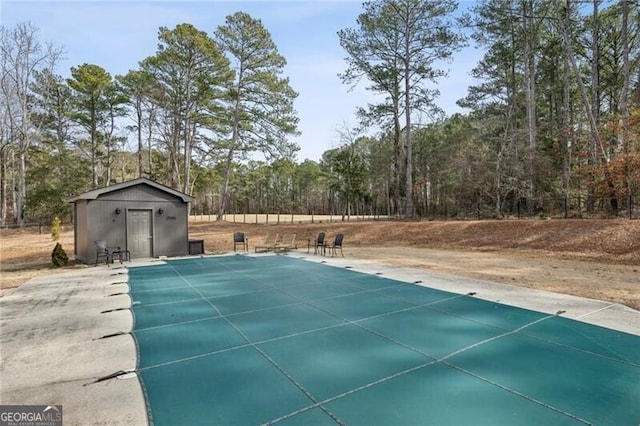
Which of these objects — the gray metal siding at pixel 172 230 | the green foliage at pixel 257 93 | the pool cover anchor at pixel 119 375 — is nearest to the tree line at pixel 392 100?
the green foliage at pixel 257 93

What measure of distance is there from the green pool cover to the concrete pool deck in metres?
0.24

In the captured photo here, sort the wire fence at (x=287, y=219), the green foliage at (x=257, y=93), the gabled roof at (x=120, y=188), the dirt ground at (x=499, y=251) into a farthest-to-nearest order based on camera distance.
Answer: the wire fence at (x=287, y=219), the green foliage at (x=257, y=93), the gabled roof at (x=120, y=188), the dirt ground at (x=499, y=251)

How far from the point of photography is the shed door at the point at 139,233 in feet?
36.2

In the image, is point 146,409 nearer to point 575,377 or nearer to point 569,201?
point 575,377

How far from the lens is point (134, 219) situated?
36.4ft

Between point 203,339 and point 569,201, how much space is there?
1980 cm

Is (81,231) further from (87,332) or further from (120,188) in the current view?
(87,332)

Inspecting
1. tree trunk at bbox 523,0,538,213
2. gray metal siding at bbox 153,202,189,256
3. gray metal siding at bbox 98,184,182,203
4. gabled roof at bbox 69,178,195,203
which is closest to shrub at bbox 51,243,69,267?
gabled roof at bbox 69,178,195,203

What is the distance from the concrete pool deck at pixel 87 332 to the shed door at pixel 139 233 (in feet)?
9.53

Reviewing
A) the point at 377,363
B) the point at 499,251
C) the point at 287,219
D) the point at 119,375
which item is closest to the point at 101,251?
the point at 119,375

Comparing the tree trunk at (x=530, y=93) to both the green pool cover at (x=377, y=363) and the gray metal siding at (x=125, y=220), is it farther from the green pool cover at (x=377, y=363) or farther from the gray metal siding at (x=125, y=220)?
the gray metal siding at (x=125, y=220)

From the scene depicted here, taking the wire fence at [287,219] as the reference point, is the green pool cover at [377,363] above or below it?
below

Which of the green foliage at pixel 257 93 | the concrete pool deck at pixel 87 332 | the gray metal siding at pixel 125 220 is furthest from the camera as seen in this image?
the green foliage at pixel 257 93

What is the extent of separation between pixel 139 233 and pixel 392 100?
17.3 m
